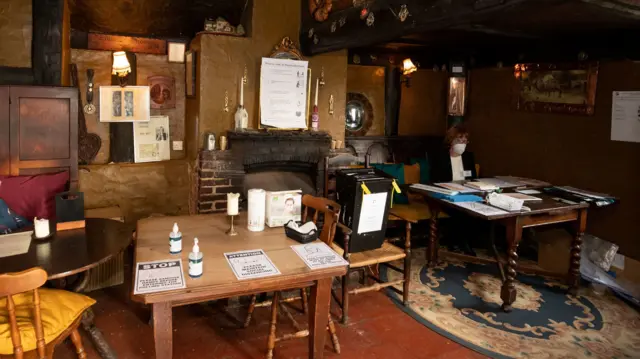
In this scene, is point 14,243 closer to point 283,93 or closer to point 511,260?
point 283,93

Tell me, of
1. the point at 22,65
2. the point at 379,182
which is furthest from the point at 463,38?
the point at 22,65

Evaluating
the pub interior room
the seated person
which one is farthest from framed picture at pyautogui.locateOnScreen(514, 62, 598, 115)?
the seated person

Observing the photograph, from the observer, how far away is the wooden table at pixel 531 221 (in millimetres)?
3527

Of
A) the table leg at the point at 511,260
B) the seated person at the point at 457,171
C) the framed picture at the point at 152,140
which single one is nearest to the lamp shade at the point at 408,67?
the seated person at the point at 457,171

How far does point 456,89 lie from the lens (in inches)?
215

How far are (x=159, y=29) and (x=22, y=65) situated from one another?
4.18ft

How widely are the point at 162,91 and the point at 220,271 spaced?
3049mm

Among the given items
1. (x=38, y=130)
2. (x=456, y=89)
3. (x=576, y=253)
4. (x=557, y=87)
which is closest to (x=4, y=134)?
(x=38, y=130)

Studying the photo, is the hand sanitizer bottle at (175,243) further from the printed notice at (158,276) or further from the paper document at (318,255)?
the paper document at (318,255)

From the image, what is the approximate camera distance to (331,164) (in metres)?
4.85

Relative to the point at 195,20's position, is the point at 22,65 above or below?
below

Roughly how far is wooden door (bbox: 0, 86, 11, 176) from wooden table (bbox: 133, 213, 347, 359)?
4.72ft

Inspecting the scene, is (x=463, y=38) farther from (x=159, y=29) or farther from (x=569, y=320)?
(x=159, y=29)

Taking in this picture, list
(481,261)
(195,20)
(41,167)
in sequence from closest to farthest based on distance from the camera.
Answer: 1. (41,167)
2. (481,261)
3. (195,20)
